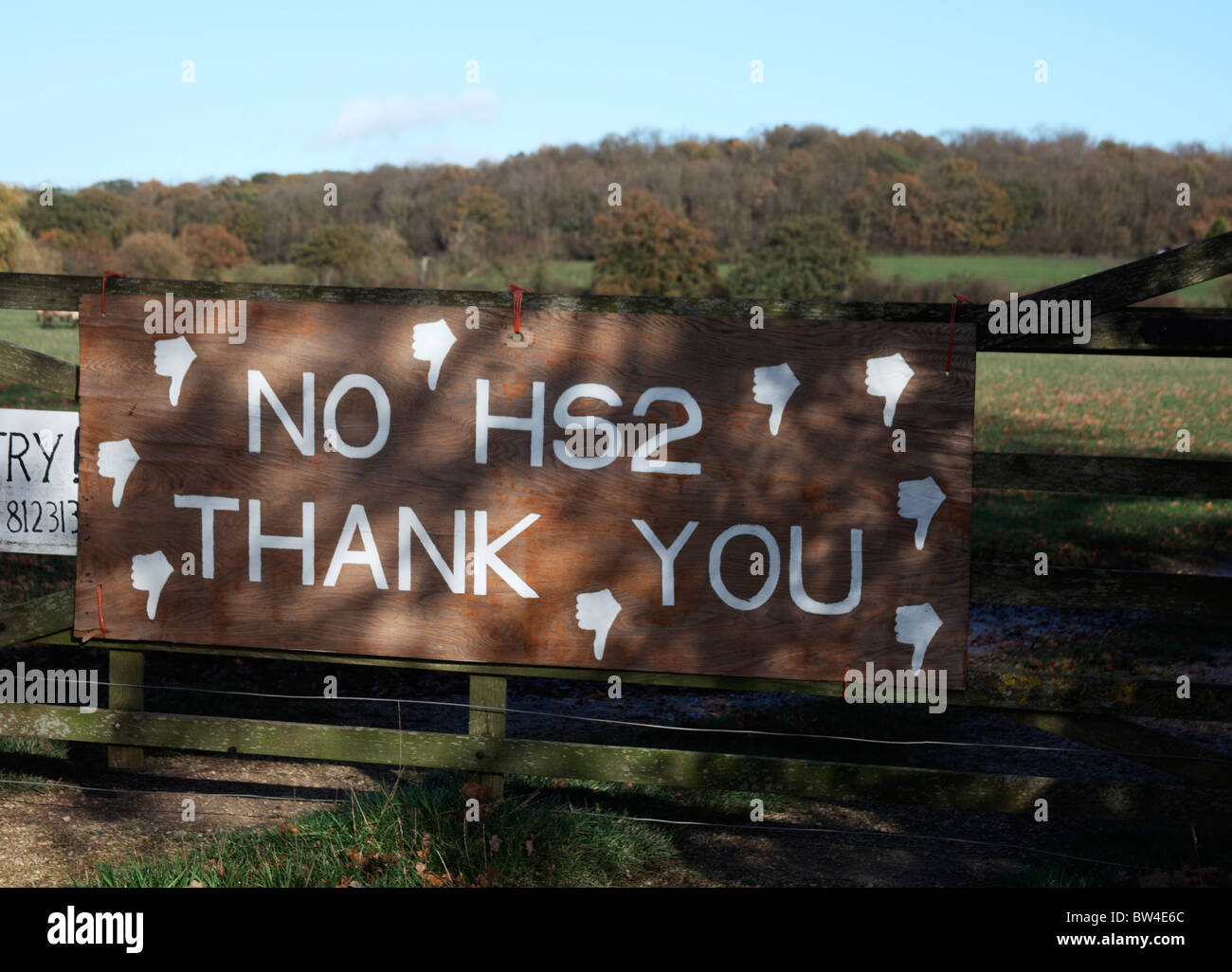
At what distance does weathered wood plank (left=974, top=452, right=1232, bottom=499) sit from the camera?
14.7ft

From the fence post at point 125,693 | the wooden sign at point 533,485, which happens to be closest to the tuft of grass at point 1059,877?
the wooden sign at point 533,485

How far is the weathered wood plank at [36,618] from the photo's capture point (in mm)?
5027

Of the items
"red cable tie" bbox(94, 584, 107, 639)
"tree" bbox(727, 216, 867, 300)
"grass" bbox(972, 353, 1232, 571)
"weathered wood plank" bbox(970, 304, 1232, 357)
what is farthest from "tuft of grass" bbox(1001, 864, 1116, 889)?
"tree" bbox(727, 216, 867, 300)

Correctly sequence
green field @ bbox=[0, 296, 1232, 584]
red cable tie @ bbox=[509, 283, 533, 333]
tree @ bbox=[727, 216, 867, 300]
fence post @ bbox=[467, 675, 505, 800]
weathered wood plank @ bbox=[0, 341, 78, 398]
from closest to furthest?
1. red cable tie @ bbox=[509, 283, 533, 333]
2. fence post @ bbox=[467, 675, 505, 800]
3. weathered wood plank @ bbox=[0, 341, 78, 398]
4. green field @ bbox=[0, 296, 1232, 584]
5. tree @ bbox=[727, 216, 867, 300]

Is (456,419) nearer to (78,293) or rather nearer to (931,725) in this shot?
(78,293)

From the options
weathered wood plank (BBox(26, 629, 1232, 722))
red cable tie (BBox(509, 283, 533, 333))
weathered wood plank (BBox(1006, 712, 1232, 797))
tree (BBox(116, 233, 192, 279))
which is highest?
tree (BBox(116, 233, 192, 279))

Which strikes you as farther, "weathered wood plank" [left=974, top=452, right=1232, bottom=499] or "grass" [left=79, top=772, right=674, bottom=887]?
"weathered wood plank" [left=974, top=452, right=1232, bottom=499]

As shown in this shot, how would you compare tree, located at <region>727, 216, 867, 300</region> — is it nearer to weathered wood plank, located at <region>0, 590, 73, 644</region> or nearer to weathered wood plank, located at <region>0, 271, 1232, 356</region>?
weathered wood plank, located at <region>0, 271, 1232, 356</region>

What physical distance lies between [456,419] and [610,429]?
2.21 ft

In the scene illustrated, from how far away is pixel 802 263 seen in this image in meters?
63.8

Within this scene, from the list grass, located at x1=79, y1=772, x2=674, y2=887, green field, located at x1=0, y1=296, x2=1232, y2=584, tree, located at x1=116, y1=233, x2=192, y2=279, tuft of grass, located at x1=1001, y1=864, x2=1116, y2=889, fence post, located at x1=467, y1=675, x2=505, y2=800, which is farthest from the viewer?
tree, located at x1=116, y1=233, x2=192, y2=279

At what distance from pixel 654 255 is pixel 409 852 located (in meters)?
62.8

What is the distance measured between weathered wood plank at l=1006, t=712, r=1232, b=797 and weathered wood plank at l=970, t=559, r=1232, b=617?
0.49 meters
